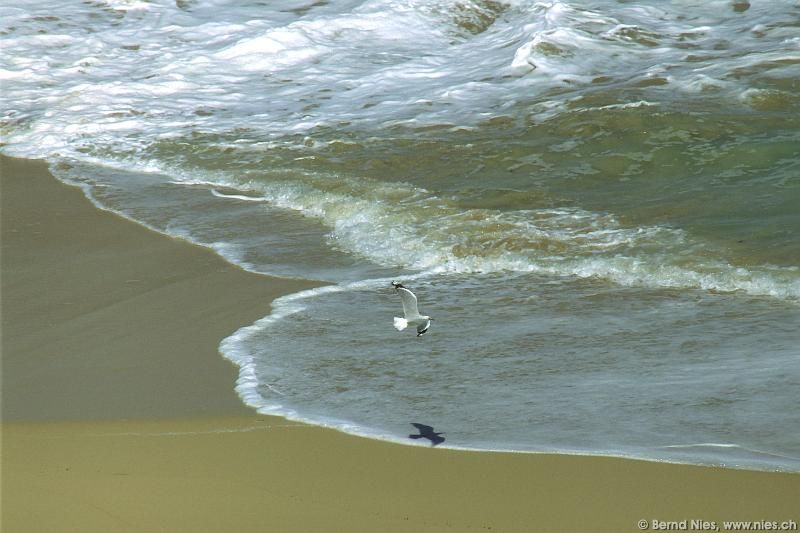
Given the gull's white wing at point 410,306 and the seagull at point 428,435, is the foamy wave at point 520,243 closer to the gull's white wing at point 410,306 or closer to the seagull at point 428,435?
the gull's white wing at point 410,306

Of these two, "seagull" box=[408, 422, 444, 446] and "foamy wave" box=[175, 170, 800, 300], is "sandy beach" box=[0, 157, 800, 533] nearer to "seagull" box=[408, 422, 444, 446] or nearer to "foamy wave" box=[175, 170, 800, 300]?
"seagull" box=[408, 422, 444, 446]

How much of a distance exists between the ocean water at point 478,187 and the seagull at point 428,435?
→ 5cm

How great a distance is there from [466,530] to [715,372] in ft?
5.58

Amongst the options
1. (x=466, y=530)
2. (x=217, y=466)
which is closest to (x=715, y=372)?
(x=466, y=530)

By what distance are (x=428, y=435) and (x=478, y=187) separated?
4.27 meters

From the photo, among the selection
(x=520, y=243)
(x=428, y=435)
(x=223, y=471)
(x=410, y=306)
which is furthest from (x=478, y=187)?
(x=223, y=471)

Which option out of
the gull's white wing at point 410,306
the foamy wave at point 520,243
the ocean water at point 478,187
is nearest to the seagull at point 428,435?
the ocean water at point 478,187

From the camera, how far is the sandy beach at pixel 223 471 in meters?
3.08

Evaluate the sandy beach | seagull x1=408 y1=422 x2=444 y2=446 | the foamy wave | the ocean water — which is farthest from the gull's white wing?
the foamy wave

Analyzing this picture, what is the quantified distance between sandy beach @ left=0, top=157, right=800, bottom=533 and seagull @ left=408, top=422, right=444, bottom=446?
0.11m

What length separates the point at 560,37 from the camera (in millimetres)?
12172

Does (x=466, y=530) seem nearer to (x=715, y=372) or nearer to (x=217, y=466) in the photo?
Answer: (x=217, y=466)

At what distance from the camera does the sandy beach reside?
3080 mm

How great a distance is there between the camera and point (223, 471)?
346 centimetres
